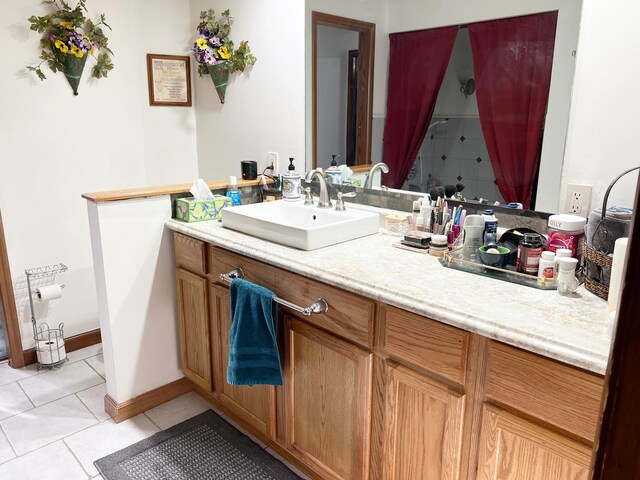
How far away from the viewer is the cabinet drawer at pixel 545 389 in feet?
3.35

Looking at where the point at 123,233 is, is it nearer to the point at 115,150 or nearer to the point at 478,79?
the point at 115,150

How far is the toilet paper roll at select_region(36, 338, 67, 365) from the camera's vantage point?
8.73 ft

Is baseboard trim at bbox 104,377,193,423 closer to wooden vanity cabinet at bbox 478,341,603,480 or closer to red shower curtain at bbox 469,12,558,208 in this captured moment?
wooden vanity cabinet at bbox 478,341,603,480

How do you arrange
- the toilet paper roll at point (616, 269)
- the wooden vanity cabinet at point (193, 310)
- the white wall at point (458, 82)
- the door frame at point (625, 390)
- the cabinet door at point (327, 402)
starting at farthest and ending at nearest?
1. the wooden vanity cabinet at point (193, 310)
2. the white wall at point (458, 82)
3. the cabinet door at point (327, 402)
4. the toilet paper roll at point (616, 269)
5. the door frame at point (625, 390)

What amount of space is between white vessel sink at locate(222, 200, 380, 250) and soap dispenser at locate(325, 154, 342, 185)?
18 cm

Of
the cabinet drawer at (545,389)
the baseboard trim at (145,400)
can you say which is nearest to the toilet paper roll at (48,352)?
the baseboard trim at (145,400)

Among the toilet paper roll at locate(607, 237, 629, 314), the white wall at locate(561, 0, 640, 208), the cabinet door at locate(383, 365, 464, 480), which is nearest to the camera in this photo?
the toilet paper roll at locate(607, 237, 629, 314)

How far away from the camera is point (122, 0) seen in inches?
108

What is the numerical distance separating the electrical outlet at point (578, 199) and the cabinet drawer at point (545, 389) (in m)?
0.65

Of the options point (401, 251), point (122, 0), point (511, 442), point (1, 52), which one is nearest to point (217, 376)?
point (401, 251)

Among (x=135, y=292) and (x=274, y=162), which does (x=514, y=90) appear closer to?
(x=274, y=162)

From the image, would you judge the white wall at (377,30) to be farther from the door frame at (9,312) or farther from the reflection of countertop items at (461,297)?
the door frame at (9,312)

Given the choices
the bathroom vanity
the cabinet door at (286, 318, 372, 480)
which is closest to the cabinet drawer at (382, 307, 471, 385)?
the bathroom vanity

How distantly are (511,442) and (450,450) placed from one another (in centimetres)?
19
